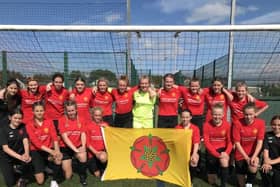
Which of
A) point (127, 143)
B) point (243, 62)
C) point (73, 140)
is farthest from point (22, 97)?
point (243, 62)

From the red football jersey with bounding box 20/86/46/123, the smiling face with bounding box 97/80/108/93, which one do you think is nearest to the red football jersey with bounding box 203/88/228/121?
the smiling face with bounding box 97/80/108/93

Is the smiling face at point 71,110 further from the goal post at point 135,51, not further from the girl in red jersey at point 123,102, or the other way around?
the goal post at point 135,51

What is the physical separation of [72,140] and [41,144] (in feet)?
1.62

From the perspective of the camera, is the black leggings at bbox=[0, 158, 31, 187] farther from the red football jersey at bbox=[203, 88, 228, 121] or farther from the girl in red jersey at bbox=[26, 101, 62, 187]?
the red football jersey at bbox=[203, 88, 228, 121]

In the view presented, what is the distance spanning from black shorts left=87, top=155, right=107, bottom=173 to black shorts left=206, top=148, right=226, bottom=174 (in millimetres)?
1708

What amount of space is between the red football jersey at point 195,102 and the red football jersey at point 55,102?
2262mm

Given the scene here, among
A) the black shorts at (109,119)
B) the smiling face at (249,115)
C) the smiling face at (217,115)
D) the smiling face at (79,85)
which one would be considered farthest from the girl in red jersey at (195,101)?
the smiling face at (79,85)

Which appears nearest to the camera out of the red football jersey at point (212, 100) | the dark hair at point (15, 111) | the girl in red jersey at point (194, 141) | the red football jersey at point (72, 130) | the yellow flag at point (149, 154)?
the yellow flag at point (149, 154)

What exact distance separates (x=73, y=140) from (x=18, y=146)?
2.87ft

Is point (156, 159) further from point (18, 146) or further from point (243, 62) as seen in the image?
point (243, 62)

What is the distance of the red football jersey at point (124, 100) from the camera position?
584 centimetres

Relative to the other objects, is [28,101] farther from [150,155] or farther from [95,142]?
[150,155]

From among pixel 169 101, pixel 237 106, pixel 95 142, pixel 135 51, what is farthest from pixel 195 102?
pixel 95 142

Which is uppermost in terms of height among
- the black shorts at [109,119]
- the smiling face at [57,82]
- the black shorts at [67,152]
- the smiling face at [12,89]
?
the smiling face at [57,82]
